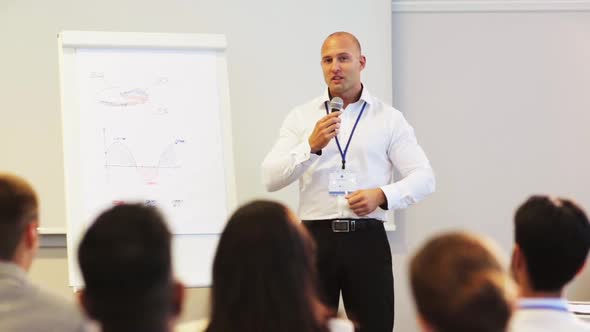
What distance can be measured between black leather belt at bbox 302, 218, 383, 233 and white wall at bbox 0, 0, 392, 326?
822mm

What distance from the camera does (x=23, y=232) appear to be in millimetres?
2014

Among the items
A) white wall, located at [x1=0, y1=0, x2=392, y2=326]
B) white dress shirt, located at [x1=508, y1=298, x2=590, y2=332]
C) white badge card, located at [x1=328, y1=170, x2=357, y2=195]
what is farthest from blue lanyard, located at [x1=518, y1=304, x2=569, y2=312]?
white wall, located at [x1=0, y1=0, x2=392, y2=326]

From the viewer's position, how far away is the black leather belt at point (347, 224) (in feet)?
11.5

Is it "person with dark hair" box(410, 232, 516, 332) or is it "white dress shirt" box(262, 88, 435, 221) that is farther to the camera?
"white dress shirt" box(262, 88, 435, 221)

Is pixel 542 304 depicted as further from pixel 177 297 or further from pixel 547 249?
pixel 177 297

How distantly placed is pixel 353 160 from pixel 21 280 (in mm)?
2009

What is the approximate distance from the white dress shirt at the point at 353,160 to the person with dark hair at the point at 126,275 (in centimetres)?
214

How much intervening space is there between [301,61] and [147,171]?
3.49ft

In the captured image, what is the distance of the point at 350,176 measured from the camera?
3592 mm

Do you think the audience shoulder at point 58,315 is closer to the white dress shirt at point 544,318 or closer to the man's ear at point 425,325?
the man's ear at point 425,325

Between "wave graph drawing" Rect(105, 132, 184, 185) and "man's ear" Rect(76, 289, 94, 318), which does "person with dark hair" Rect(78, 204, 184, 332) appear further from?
"wave graph drawing" Rect(105, 132, 184, 185)

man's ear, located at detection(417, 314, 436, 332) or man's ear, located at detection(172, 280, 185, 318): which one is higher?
man's ear, located at detection(172, 280, 185, 318)

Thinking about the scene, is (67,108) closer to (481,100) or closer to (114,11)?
(114,11)

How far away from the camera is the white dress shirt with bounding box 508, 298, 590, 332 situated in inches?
70.1
